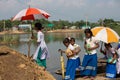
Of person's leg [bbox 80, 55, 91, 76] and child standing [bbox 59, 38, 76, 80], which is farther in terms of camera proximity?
person's leg [bbox 80, 55, 91, 76]

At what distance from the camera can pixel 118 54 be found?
8820 mm

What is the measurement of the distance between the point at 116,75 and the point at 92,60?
1.05 meters

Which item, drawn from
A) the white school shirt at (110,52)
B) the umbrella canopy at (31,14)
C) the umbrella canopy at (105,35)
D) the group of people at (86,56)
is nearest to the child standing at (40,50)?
the group of people at (86,56)

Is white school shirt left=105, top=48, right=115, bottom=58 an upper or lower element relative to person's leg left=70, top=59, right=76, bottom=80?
upper

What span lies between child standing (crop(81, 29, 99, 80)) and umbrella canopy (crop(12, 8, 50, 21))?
137 cm

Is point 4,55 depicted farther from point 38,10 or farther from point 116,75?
point 116,75

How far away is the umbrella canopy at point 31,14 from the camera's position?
27.4ft

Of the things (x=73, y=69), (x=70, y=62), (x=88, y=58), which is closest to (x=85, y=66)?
(x=88, y=58)

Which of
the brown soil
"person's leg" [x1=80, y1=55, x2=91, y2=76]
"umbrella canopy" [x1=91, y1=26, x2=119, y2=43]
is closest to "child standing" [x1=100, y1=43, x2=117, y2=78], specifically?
"umbrella canopy" [x1=91, y1=26, x2=119, y2=43]

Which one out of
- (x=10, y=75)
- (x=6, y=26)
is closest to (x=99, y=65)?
(x=10, y=75)

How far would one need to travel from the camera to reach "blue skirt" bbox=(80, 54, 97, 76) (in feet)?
27.6

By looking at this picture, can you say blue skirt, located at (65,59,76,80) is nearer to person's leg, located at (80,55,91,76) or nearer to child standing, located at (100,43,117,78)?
person's leg, located at (80,55,91,76)

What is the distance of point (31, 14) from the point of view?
27.6 ft

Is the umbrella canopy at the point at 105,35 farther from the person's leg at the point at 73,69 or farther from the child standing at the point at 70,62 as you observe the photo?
the person's leg at the point at 73,69
